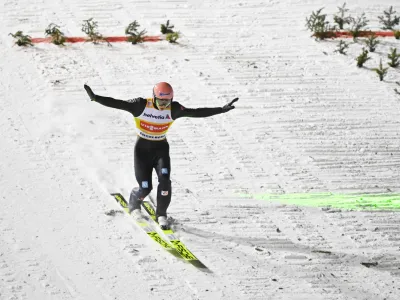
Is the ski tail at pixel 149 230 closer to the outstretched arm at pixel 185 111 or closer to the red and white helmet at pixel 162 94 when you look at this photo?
the outstretched arm at pixel 185 111

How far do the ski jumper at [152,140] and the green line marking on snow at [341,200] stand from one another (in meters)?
1.39

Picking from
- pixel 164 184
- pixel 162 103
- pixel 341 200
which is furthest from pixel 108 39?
pixel 341 200

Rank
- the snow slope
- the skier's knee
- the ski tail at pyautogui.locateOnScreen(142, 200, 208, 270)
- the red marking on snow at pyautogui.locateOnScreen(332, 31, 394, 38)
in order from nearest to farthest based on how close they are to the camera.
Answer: the snow slope
the ski tail at pyautogui.locateOnScreen(142, 200, 208, 270)
the skier's knee
the red marking on snow at pyautogui.locateOnScreen(332, 31, 394, 38)

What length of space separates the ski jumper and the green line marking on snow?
4.57 ft

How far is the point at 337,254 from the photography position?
832 centimetres

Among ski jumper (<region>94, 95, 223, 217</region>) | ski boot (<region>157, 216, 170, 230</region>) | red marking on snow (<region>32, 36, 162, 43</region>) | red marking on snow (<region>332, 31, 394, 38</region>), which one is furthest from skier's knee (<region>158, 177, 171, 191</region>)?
red marking on snow (<region>332, 31, 394, 38</region>)

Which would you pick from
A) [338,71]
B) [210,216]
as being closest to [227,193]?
[210,216]

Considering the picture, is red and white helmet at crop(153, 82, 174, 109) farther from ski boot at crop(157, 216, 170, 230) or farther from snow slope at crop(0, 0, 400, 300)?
snow slope at crop(0, 0, 400, 300)

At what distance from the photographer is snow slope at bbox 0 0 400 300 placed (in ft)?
25.7

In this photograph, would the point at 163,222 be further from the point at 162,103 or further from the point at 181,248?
the point at 162,103

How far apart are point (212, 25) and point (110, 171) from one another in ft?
19.2

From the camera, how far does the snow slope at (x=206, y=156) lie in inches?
308

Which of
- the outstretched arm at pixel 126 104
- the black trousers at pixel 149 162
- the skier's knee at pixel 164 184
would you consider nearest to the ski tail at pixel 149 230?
the black trousers at pixel 149 162

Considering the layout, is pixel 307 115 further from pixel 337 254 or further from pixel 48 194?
pixel 48 194
